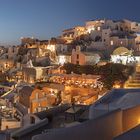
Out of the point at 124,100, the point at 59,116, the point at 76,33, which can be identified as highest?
the point at 76,33

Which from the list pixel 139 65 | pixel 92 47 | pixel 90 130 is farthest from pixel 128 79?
pixel 90 130

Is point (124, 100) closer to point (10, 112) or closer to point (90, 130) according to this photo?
point (90, 130)

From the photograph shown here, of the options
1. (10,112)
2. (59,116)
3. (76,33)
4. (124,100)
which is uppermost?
(76,33)

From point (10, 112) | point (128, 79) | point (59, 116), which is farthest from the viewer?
point (128, 79)

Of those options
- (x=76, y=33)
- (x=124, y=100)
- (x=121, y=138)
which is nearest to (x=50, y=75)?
(x=76, y=33)

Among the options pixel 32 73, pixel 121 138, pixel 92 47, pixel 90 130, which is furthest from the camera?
pixel 92 47

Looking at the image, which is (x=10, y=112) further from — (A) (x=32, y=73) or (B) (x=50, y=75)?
(A) (x=32, y=73)

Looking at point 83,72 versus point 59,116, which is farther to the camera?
point 83,72

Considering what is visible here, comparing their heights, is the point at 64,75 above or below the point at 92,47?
below

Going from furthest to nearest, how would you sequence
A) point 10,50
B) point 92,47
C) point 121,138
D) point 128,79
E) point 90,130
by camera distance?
point 10,50, point 92,47, point 128,79, point 90,130, point 121,138
